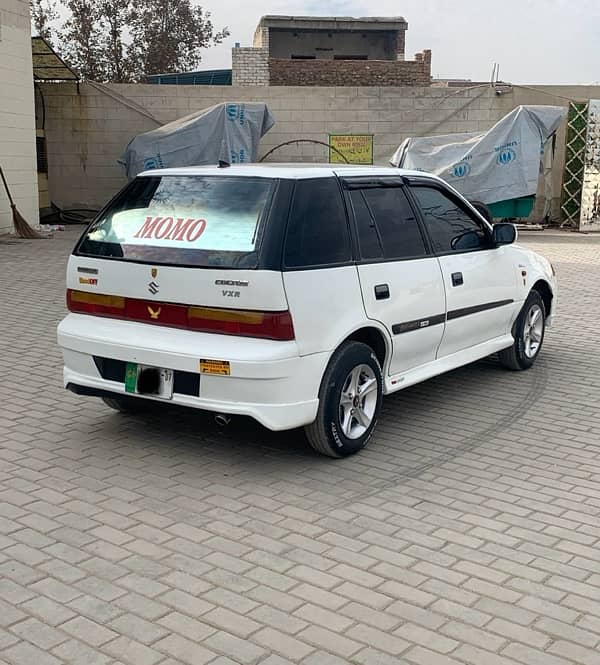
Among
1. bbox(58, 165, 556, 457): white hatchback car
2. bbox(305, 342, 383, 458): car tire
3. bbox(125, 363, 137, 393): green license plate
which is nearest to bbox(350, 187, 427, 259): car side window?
bbox(58, 165, 556, 457): white hatchback car

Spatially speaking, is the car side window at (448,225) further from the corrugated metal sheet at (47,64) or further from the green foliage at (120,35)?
the green foliage at (120,35)

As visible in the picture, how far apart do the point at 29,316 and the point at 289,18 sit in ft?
82.6

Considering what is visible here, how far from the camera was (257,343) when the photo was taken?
449 centimetres

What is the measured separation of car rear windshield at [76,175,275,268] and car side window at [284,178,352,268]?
7.0 inches

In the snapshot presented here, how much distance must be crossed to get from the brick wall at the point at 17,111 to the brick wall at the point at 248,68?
38.5 feet

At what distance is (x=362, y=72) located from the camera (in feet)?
89.1

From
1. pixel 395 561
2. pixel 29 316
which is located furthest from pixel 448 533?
pixel 29 316

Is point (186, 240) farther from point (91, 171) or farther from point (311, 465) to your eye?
point (91, 171)

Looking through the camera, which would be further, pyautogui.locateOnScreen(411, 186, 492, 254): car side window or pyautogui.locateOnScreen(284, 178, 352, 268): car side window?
pyautogui.locateOnScreen(411, 186, 492, 254): car side window

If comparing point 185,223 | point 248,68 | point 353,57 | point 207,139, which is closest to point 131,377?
point 185,223

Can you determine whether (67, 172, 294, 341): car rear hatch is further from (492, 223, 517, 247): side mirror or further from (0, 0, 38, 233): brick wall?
(0, 0, 38, 233): brick wall

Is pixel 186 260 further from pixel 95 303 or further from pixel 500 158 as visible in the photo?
pixel 500 158

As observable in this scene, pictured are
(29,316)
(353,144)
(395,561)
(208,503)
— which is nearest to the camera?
(395,561)

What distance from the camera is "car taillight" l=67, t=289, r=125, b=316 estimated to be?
4.98 metres
